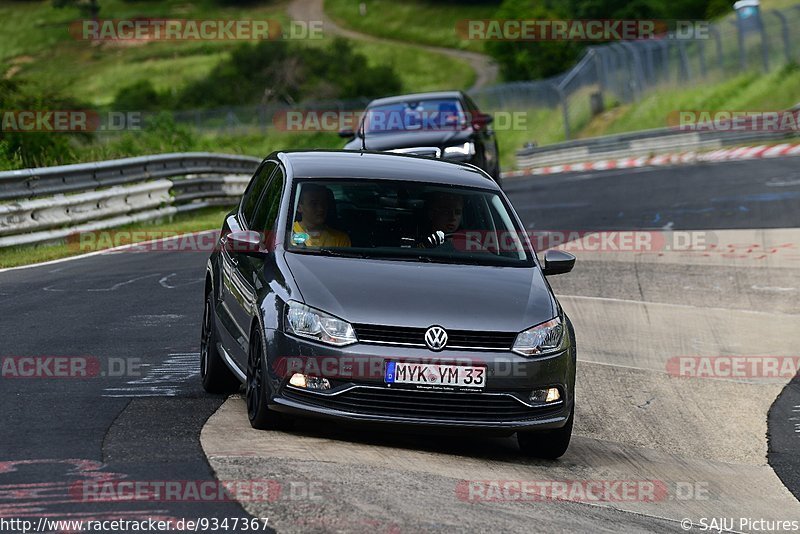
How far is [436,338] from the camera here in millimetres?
7465

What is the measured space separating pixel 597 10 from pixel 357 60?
16937 millimetres

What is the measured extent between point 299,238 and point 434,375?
1457 millimetres

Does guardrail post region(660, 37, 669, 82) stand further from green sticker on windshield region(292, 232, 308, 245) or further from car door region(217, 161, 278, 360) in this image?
green sticker on windshield region(292, 232, 308, 245)

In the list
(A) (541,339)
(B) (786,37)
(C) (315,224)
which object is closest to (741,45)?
(B) (786,37)

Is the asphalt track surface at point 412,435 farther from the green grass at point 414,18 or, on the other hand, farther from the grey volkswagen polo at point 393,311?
the green grass at point 414,18

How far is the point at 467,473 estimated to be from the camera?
729cm

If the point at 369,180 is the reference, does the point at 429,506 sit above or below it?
below

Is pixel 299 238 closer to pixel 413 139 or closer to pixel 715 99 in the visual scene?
pixel 413 139

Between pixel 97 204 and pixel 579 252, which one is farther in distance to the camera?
pixel 97 204

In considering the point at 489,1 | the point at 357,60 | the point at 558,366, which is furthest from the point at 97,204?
the point at 489,1

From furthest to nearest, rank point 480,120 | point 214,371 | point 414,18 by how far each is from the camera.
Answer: point 414,18 < point 480,120 < point 214,371

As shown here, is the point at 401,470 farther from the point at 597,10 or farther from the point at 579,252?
the point at 597,10

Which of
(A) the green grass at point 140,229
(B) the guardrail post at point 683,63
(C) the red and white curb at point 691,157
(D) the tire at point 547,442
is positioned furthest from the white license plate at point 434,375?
(B) the guardrail post at point 683,63

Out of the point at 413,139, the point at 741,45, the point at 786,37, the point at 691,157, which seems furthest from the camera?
the point at 741,45
